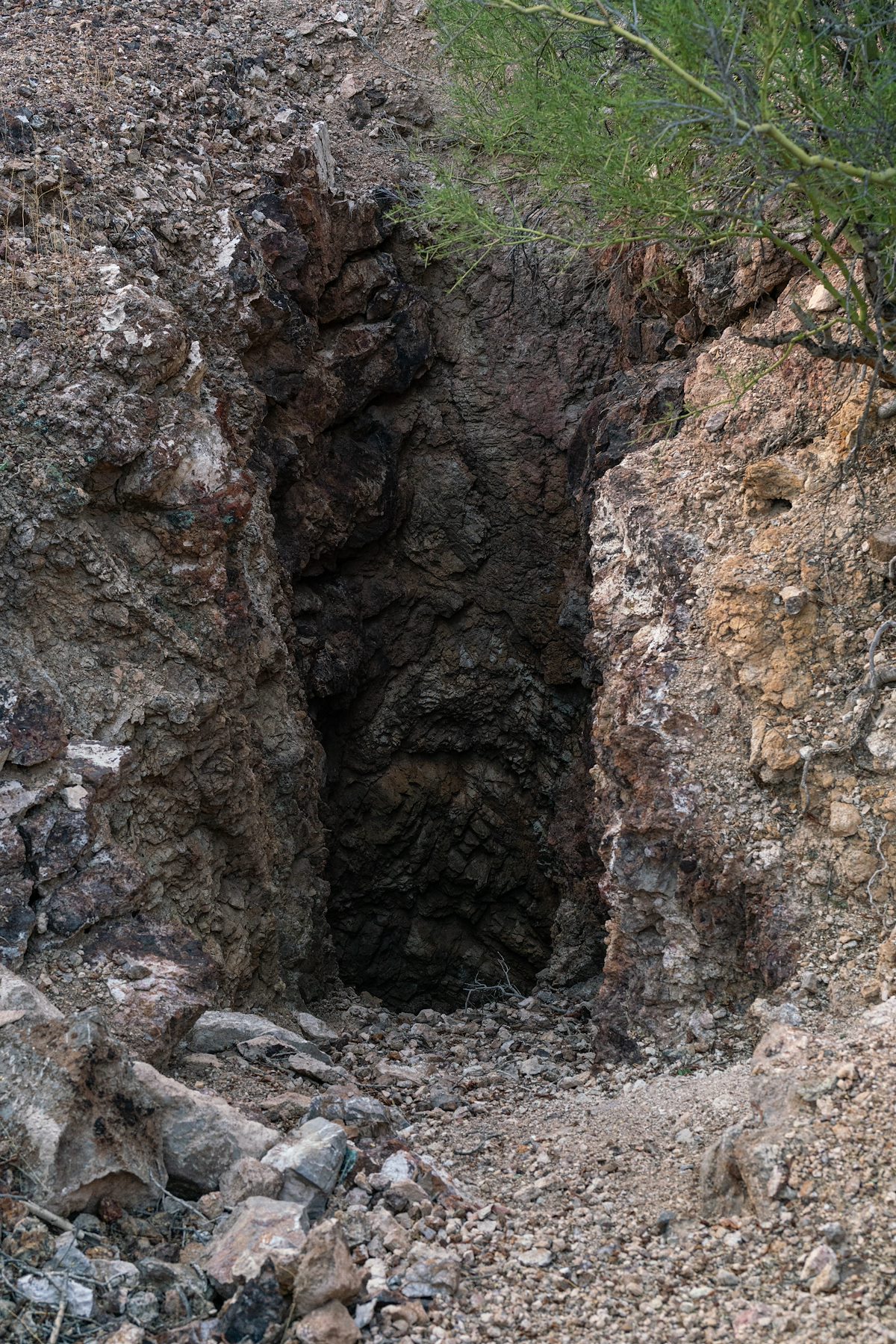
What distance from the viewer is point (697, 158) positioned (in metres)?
5.11

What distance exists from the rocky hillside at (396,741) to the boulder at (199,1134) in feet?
0.05

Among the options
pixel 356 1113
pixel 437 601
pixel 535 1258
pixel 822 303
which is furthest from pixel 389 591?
pixel 535 1258

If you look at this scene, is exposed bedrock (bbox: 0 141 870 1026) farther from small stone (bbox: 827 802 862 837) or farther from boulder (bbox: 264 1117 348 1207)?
boulder (bbox: 264 1117 348 1207)

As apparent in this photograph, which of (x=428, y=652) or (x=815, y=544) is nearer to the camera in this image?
(x=815, y=544)

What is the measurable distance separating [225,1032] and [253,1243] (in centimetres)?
160

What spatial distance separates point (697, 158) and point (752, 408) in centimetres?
125

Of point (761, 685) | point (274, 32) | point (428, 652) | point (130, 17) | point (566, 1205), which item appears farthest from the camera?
point (428, 652)

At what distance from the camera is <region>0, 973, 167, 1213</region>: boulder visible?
2.79 m

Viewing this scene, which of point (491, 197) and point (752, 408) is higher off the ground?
point (491, 197)

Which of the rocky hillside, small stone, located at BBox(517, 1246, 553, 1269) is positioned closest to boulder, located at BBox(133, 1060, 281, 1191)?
the rocky hillside

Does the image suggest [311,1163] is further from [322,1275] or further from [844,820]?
[844,820]

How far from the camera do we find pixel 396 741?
27.6 ft

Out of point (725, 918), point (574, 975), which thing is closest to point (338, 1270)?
point (725, 918)

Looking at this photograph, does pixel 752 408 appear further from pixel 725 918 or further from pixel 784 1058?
pixel 784 1058
